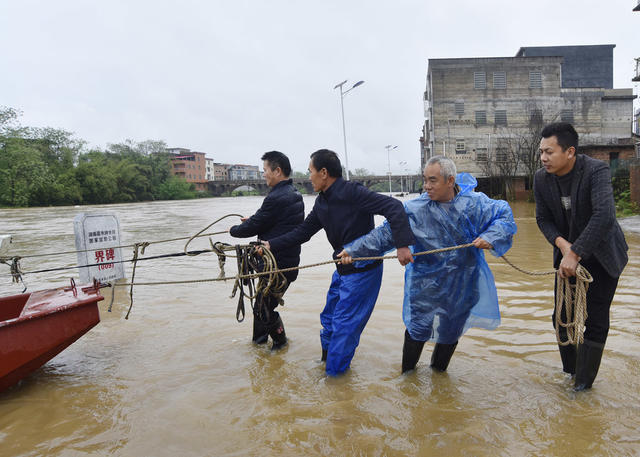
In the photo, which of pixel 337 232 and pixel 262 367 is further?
pixel 262 367

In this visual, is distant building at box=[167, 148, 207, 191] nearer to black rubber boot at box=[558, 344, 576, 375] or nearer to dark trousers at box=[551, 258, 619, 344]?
black rubber boot at box=[558, 344, 576, 375]

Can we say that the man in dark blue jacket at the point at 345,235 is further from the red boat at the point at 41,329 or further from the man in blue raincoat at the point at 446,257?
the red boat at the point at 41,329

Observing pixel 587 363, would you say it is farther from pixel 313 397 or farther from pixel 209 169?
pixel 209 169

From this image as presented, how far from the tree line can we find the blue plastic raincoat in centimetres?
5344

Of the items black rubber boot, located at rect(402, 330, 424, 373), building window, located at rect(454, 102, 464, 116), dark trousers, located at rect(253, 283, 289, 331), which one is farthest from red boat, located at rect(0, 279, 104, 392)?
building window, located at rect(454, 102, 464, 116)

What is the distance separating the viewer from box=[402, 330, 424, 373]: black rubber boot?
3.41 m

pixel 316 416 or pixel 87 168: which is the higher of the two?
pixel 87 168

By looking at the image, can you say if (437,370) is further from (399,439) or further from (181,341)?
(181,341)

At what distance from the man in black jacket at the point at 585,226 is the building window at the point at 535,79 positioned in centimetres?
3452

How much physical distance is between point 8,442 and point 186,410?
3.66 feet

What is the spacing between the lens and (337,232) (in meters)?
3.46

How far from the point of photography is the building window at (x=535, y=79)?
32781 millimetres

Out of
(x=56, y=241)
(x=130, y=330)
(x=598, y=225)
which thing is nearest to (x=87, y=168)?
(x=56, y=241)

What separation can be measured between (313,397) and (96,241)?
5442 mm
